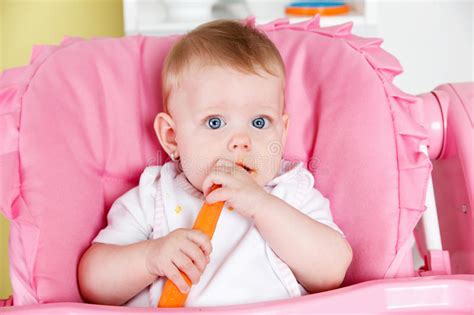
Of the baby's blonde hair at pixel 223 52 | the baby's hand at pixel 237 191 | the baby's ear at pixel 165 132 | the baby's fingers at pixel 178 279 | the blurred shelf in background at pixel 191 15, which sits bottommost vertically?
the baby's fingers at pixel 178 279

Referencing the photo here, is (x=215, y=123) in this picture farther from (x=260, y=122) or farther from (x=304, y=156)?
(x=304, y=156)

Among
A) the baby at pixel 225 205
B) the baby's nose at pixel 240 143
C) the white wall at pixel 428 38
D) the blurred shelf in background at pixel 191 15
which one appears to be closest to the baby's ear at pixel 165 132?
the baby at pixel 225 205

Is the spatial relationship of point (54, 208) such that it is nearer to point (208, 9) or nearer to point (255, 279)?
point (255, 279)

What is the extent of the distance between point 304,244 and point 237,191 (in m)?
0.10

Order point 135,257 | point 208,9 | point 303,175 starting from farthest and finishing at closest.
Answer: point 208,9
point 303,175
point 135,257

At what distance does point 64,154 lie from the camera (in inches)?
33.8

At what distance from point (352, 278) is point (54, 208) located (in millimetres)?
369

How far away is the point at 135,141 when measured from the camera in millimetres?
955

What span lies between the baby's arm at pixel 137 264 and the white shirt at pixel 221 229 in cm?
3

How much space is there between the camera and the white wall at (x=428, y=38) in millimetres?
1567

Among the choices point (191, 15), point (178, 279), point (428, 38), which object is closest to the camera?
point (178, 279)

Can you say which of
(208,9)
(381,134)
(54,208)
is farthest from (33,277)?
(208,9)

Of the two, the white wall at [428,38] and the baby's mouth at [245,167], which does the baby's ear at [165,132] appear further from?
the white wall at [428,38]

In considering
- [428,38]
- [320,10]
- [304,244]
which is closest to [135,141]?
[304,244]
